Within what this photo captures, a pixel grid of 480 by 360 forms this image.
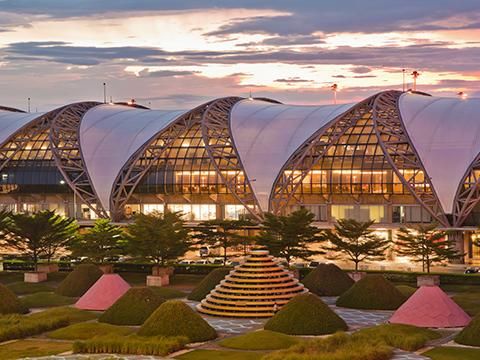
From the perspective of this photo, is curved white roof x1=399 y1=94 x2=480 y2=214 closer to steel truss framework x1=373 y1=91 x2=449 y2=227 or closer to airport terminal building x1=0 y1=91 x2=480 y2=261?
airport terminal building x1=0 y1=91 x2=480 y2=261

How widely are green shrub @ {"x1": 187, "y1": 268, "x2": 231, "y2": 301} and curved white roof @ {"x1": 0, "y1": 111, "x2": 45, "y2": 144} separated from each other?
2743 inches

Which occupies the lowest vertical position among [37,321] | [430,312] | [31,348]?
[31,348]

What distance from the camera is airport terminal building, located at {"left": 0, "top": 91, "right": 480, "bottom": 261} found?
409ft

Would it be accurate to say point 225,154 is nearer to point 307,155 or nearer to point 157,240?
point 307,155

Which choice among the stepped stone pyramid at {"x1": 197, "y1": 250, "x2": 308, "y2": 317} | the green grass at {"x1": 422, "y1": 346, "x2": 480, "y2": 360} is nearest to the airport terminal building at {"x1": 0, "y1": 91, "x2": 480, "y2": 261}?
the stepped stone pyramid at {"x1": 197, "y1": 250, "x2": 308, "y2": 317}

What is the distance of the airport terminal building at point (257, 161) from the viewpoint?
125m

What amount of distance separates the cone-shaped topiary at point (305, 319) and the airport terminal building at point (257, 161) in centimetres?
5310

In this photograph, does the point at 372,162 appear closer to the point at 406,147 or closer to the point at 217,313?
the point at 406,147

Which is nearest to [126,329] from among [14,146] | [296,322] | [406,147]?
[296,322]

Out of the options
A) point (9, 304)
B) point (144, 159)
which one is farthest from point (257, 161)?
A: point (9, 304)

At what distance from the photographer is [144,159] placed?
476 feet

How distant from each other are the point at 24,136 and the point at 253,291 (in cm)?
8222

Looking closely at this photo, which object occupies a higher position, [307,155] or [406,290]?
[307,155]

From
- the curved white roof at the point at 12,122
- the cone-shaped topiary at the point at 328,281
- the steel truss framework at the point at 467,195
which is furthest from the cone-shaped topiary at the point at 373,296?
the curved white roof at the point at 12,122
